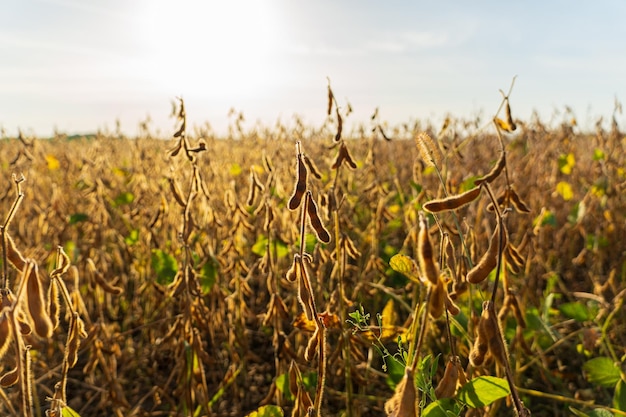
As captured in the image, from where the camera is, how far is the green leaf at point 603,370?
143 centimetres

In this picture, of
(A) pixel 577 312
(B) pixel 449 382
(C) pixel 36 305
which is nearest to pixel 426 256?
(B) pixel 449 382

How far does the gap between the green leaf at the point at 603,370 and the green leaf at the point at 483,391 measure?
0.64 meters

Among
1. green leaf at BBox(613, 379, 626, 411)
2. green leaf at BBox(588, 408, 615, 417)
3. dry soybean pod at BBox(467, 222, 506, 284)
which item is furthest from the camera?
green leaf at BBox(613, 379, 626, 411)

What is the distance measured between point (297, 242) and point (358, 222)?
1.51 meters

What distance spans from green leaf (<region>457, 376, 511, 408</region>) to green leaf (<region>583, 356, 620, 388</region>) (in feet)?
2.10

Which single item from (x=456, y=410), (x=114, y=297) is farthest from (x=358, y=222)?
(x=456, y=410)

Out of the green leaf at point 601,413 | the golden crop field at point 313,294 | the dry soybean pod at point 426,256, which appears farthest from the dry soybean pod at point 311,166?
the green leaf at point 601,413

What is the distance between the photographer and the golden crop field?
849 millimetres

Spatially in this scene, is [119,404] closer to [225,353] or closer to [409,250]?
[225,353]

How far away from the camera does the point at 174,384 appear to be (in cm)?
223

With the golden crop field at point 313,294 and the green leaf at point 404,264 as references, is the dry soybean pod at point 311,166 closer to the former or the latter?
the golden crop field at point 313,294

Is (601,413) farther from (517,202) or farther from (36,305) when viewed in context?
(36,305)

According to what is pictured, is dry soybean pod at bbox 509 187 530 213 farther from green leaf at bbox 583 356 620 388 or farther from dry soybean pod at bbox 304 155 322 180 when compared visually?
green leaf at bbox 583 356 620 388

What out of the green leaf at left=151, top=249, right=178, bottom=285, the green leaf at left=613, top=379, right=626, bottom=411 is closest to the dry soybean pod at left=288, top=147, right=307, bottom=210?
the green leaf at left=613, top=379, right=626, bottom=411
